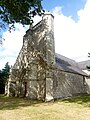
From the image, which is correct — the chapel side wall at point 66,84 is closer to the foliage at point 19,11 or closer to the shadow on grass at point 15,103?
the shadow on grass at point 15,103

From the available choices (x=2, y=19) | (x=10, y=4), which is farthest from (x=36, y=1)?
(x=2, y=19)

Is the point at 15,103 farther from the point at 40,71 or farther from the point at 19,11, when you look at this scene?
the point at 19,11

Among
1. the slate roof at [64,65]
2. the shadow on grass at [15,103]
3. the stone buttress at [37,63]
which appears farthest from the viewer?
the slate roof at [64,65]

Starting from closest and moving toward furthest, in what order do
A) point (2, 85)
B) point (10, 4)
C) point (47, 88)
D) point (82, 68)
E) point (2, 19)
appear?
1. point (10, 4)
2. point (2, 19)
3. point (47, 88)
4. point (2, 85)
5. point (82, 68)

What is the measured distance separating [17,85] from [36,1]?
46.2 feet

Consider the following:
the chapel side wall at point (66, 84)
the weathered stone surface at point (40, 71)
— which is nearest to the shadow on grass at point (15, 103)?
the weathered stone surface at point (40, 71)

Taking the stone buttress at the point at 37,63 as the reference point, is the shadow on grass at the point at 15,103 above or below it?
below

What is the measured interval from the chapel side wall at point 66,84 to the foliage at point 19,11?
8719mm

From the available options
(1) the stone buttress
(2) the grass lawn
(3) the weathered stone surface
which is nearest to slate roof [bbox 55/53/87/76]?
(3) the weathered stone surface

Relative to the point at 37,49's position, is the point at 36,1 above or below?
→ above

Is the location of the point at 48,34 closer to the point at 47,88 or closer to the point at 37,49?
the point at 37,49

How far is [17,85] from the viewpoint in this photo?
1069 inches

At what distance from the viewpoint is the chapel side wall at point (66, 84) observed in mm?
23309

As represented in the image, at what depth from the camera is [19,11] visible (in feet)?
57.2
